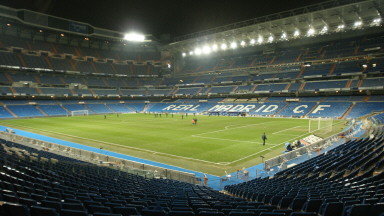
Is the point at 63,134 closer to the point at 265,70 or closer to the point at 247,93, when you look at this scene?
the point at 247,93

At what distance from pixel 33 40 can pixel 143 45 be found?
36150 millimetres

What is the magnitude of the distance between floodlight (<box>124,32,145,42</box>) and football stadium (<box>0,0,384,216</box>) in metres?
0.74

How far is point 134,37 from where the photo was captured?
287 ft

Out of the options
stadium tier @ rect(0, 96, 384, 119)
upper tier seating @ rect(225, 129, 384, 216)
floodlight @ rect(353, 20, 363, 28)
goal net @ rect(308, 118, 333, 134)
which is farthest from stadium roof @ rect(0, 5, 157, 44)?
upper tier seating @ rect(225, 129, 384, 216)

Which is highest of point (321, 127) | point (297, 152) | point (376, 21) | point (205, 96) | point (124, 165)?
point (376, 21)

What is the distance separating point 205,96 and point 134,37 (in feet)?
113

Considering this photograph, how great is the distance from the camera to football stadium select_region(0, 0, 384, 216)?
1750 centimetres

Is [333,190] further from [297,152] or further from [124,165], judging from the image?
[124,165]

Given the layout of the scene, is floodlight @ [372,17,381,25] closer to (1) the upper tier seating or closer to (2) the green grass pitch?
(2) the green grass pitch

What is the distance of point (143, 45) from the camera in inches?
3720

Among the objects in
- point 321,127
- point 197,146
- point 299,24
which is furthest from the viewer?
point 299,24

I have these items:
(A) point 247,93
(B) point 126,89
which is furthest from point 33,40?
(A) point 247,93

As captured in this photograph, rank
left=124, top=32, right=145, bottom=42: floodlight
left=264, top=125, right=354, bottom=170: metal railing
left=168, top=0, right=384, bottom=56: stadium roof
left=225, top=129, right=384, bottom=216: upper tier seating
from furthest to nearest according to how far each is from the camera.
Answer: left=124, top=32, right=145, bottom=42: floodlight, left=168, top=0, right=384, bottom=56: stadium roof, left=264, top=125, right=354, bottom=170: metal railing, left=225, top=129, right=384, bottom=216: upper tier seating

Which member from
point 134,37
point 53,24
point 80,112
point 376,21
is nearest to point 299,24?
point 376,21
